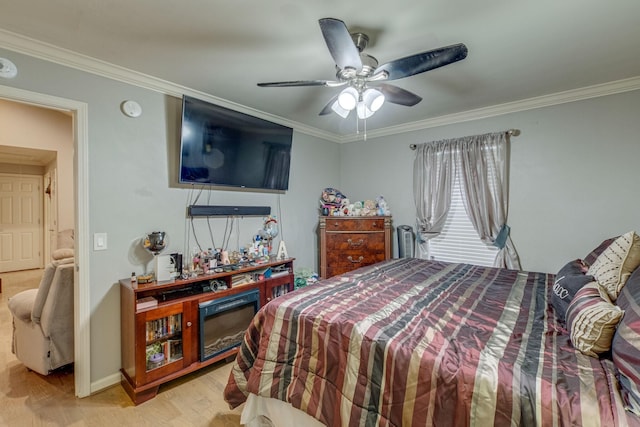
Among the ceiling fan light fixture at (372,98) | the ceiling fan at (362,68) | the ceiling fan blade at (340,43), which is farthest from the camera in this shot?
the ceiling fan light fixture at (372,98)

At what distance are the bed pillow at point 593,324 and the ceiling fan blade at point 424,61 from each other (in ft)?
4.43

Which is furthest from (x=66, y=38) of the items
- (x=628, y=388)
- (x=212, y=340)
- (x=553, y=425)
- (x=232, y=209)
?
(x=628, y=388)

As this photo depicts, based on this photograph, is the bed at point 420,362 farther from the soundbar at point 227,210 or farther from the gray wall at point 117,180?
the soundbar at point 227,210

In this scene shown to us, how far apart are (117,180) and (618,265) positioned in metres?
3.36

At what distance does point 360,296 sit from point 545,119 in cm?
275

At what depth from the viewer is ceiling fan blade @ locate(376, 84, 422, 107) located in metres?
2.07

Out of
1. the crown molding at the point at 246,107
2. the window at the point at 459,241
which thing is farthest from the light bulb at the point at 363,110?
the window at the point at 459,241

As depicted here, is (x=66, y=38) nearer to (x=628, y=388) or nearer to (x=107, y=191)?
(x=107, y=191)

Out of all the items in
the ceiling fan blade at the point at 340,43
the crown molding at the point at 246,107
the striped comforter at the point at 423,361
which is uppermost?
the crown molding at the point at 246,107

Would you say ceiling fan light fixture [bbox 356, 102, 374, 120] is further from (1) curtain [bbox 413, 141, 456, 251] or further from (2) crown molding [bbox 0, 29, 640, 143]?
(1) curtain [bbox 413, 141, 456, 251]

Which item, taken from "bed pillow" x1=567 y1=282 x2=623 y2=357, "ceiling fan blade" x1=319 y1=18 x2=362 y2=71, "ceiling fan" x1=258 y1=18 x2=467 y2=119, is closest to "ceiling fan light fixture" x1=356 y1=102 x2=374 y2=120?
"ceiling fan" x1=258 y1=18 x2=467 y2=119

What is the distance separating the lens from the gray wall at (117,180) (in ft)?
7.06

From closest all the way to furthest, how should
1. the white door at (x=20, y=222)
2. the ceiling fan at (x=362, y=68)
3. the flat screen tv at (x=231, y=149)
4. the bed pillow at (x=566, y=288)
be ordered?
1. the ceiling fan at (x=362, y=68)
2. the bed pillow at (x=566, y=288)
3. the flat screen tv at (x=231, y=149)
4. the white door at (x=20, y=222)

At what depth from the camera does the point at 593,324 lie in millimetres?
1186
